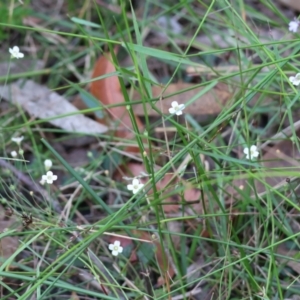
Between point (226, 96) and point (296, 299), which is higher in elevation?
point (226, 96)

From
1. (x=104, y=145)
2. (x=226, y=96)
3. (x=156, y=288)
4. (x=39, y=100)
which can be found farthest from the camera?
(x=39, y=100)

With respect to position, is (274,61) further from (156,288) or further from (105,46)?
(105,46)

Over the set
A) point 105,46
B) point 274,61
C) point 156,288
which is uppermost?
point 274,61

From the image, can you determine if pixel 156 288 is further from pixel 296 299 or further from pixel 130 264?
pixel 296 299

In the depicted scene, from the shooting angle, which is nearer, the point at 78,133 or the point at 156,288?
the point at 156,288

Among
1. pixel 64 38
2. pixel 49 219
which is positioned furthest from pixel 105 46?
pixel 49 219

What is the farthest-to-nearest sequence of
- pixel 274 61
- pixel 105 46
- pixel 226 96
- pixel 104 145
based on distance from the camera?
pixel 105 46 < pixel 226 96 < pixel 104 145 < pixel 274 61

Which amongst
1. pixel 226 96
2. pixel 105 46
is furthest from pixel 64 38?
pixel 226 96
